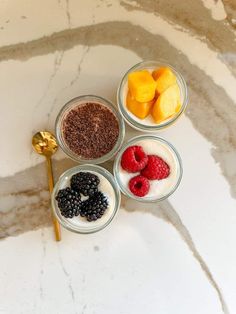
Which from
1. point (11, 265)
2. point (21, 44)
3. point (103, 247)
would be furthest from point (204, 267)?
point (21, 44)

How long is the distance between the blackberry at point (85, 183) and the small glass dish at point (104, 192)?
30mm

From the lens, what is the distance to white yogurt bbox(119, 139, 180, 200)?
4.33 ft

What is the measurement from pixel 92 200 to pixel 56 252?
0.21 meters

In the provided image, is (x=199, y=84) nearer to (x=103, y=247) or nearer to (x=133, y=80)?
(x=133, y=80)

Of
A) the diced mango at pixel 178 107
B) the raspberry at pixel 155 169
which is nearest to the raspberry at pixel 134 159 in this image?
the raspberry at pixel 155 169

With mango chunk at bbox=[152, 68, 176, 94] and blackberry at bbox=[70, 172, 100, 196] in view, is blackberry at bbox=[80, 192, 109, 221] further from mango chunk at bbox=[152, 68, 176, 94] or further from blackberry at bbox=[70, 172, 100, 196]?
mango chunk at bbox=[152, 68, 176, 94]

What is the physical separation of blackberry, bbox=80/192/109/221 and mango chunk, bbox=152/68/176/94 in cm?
29

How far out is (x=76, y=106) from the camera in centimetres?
134

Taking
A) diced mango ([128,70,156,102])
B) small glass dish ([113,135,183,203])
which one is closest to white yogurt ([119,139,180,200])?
small glass dish ([113,135,183,203])

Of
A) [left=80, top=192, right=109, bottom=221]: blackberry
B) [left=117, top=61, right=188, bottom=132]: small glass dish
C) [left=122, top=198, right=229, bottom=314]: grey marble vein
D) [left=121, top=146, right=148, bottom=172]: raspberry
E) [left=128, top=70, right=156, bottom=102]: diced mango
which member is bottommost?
[left=122, top=198, right=229, bottom=314]: grey marble vein

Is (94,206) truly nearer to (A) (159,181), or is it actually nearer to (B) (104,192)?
(B) (104,192)

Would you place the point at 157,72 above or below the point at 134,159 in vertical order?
above

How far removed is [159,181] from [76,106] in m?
0.29

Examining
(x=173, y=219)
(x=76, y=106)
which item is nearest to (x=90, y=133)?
(x=76, y=106)
